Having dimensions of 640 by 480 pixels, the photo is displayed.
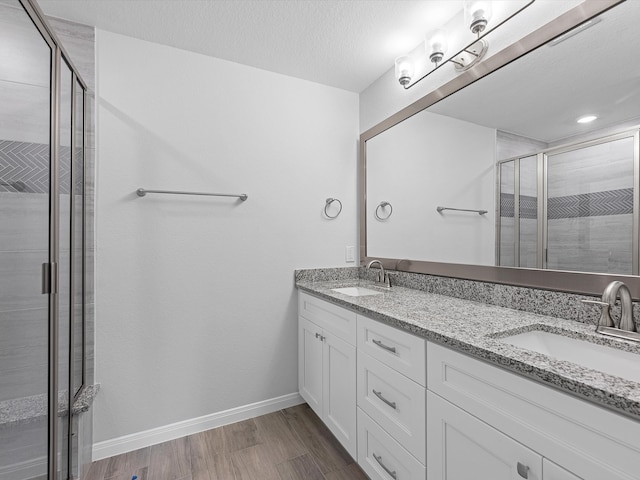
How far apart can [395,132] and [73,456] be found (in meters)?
2.47

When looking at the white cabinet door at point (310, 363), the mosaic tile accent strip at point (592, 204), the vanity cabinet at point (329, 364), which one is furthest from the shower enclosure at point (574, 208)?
the white cabinet door at point (310, 363)

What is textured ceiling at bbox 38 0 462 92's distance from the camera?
1.48m

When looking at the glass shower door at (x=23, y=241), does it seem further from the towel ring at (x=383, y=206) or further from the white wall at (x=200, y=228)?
the towel ring at (x=383, y=206)

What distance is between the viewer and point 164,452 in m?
1.66

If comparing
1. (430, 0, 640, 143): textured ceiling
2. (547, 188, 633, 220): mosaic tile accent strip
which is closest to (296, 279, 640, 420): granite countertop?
(547, 188, 633, 220): mosaic tile accent strip

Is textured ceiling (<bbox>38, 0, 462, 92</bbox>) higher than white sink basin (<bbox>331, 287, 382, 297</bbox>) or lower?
higher

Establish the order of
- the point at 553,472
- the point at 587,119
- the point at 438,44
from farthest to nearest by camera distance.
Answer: the point at 438,44 → the point at 587,119 → the point at 553,472

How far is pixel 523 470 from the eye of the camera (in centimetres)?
74

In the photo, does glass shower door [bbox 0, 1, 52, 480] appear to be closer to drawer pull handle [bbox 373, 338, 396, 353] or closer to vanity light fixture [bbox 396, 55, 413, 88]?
drawer pull handle [bbox 373, 338, 396, 353]

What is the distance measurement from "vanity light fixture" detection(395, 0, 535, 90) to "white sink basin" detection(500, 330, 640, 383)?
3.82 ft

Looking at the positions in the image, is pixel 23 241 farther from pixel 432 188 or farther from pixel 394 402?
pixel 432 188

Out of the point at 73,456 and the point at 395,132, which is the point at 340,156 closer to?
the point at 395,132

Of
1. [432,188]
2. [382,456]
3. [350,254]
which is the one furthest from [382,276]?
[382,456]

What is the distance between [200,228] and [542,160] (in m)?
1.79
